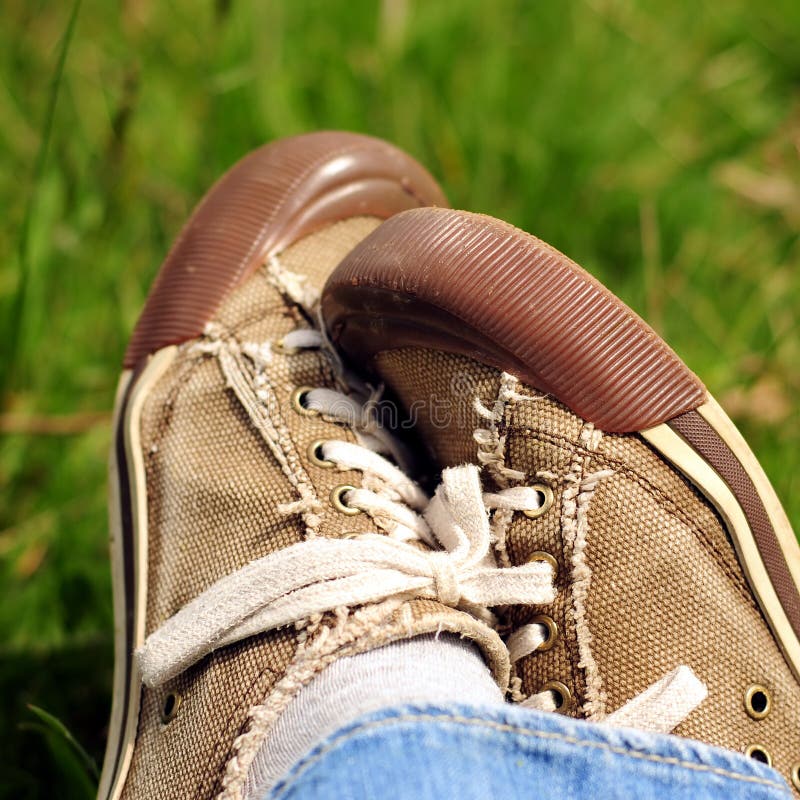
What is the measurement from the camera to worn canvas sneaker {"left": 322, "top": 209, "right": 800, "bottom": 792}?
0.89 meters

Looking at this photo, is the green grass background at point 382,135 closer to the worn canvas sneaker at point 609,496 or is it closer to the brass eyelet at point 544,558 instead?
the worn canvas sneaker at point 609,496

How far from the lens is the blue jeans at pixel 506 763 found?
0.71 m

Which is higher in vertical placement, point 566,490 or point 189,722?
point 566,490

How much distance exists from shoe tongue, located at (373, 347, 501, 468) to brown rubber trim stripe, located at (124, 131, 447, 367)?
0.24m

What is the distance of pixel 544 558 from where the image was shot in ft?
3.08

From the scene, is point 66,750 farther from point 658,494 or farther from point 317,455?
point 658,494

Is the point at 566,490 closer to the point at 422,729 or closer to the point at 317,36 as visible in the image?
the point at 422,729

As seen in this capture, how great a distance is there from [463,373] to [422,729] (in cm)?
38

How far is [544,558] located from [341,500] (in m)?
0.23

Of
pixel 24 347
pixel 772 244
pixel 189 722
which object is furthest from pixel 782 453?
pixel 24 347

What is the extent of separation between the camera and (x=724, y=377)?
1432 mm

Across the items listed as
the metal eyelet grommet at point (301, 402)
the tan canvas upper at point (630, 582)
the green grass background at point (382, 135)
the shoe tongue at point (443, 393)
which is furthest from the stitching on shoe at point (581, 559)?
the green grass background at point (382, 135)

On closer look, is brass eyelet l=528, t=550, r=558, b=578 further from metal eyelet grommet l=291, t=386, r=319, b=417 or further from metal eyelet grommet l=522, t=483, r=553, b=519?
metal eyelet grommet l=291, t=386, r=319, b=417

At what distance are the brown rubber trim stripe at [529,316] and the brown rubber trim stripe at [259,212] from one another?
0.26m
